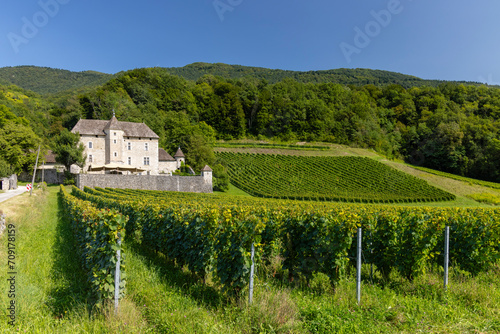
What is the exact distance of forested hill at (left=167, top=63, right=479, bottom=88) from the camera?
134m

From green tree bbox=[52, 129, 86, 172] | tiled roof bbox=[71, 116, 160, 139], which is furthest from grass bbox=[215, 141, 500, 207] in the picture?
green tree bbox=[52, 129, 86, 172]

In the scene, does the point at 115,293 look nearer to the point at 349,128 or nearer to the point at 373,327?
the point at 373,327

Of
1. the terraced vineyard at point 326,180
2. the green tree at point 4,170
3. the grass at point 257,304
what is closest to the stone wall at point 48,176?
the green tree at point 4,170

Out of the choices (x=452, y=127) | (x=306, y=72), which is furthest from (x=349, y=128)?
(x=306, y=72)

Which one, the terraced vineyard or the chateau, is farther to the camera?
the chateau

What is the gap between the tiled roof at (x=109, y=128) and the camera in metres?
43.2

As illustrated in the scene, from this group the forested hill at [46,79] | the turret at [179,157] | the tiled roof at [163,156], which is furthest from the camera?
the forested hill at [46,79]

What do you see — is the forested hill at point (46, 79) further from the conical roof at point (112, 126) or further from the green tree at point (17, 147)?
the green tree at point (17, 147)

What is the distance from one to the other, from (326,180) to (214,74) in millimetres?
104564

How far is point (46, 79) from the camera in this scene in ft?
361

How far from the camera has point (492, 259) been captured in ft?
24.7

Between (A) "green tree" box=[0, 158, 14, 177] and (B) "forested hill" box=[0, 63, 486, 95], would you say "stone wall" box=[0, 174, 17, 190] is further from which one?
(B) "forested hill" box=[0, 63, 486, 95]

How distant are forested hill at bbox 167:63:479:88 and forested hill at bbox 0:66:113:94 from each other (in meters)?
37.7

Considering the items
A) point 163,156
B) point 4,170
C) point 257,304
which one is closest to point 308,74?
point 163,156
